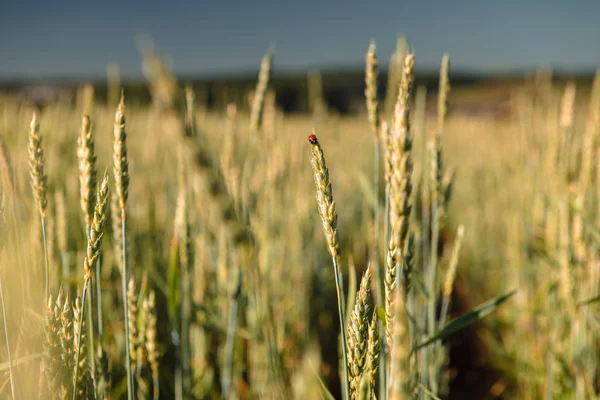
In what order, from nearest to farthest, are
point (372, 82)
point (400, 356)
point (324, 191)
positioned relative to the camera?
point (400, 356), point (324, 191), point (372, 82)

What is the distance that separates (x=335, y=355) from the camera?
1.79 metres

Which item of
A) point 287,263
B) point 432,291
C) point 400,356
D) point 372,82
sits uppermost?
point 372,82

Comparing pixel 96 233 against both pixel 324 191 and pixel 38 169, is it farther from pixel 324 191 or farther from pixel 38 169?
pixel 324 191

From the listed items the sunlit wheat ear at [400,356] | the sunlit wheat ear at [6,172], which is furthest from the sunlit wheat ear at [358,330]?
the sunlit wheat ear at [6,172]

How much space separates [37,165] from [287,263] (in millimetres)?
1279

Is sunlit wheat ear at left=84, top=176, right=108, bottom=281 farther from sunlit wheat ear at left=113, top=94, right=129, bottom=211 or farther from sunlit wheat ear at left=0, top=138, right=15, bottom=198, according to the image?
sunlit wheat ear at left=0, top=138, right=15, bottom=198

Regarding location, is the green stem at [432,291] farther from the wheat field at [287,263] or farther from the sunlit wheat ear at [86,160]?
the sunlit wheat ear at [86,160]

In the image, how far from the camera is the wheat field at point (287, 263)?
50 cm

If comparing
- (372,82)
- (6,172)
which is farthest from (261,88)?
(6,172)

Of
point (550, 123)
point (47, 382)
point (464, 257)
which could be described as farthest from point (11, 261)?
point (464, 257)

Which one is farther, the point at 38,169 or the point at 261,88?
the point at 261,88

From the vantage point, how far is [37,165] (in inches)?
22.3

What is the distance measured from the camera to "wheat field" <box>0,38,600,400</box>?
1.65 feet

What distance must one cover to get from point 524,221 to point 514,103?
0.55m
